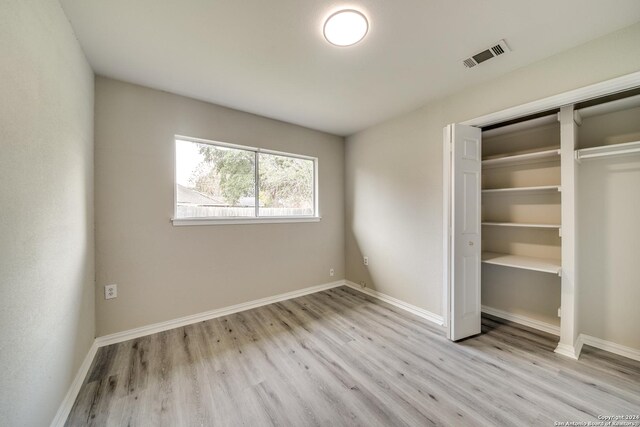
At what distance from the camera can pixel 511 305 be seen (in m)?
2.65

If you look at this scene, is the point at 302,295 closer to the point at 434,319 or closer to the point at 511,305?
the point at 434,319

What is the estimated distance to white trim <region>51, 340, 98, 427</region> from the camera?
1357mm

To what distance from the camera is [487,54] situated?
1.88 m

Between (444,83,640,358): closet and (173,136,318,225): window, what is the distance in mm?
1996

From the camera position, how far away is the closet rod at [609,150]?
1833 mm

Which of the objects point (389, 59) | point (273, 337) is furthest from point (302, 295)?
point (389, 59)

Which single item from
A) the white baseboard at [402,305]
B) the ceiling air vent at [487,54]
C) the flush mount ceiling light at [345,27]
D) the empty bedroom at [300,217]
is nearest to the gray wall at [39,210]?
the empty bedroom at [300,217]

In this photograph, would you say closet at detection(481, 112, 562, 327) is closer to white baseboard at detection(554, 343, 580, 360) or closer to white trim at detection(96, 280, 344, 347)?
white baseboard at detection(554, 343, 580, 360)

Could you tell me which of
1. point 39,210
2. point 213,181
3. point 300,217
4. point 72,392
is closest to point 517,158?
point 300,217

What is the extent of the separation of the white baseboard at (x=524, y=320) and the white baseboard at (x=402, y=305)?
0.71m

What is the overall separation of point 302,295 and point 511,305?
254 centimetres

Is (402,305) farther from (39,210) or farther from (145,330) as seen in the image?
(39,210)

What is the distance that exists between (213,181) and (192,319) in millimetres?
1573

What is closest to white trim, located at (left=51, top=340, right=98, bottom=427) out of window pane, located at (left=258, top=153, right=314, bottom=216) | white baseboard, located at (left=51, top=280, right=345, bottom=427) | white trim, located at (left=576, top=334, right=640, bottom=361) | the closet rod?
white baseboard, located at (left=51, top=280, right=345, bottom=427)
